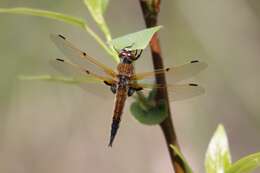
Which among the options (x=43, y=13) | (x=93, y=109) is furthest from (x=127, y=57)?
(x=93, y=109)

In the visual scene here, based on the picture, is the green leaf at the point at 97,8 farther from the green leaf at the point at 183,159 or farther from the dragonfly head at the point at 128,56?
the green leaf at the point at 183,159

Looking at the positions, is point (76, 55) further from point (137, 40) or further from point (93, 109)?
point (93, 109)

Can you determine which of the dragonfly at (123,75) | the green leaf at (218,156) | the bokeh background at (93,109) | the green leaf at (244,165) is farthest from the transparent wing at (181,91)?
the bokeh background at (93,109)

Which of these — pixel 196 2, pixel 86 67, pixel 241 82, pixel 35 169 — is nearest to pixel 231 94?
pixel 241 82

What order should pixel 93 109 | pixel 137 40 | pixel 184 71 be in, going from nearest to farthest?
pixel 137 40
pixel 184 71
pixel 93 109

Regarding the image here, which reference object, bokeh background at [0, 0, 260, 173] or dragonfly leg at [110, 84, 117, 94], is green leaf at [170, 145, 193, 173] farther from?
bokeh background at [0, 0, 260, 173]

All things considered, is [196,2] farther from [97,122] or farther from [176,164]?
[176,164]
